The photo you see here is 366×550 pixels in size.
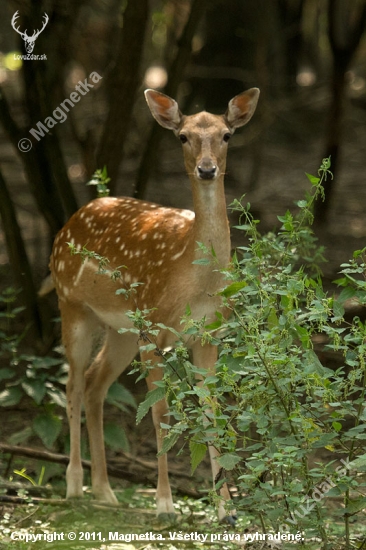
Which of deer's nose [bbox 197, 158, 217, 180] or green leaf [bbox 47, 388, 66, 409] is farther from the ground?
deer's nose [bbox 197, 158, 217, 180]

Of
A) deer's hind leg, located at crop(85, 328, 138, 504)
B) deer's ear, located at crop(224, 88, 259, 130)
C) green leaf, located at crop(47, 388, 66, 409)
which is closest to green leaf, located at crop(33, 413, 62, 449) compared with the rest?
green leaf, located at crop(47, 388, 66, 409)

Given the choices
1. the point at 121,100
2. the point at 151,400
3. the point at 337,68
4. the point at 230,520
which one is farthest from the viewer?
the point at 337,68

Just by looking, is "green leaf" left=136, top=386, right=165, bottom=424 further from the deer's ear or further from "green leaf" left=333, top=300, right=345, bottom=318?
the deer's ear

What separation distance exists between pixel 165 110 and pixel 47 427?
6.90 feet

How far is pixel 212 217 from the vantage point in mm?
5551

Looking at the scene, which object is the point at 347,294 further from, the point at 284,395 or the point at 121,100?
the point at 121,100

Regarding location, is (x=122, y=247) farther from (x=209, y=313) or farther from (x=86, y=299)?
(x=209, y=313)

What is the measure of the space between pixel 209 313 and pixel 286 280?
→ 121cm

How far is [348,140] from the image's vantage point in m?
15.9

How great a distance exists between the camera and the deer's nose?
5.32 meters

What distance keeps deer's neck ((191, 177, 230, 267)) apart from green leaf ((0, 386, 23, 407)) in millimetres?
1746

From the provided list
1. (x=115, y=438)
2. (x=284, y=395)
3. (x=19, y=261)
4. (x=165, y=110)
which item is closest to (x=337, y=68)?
(x=19, y=261)

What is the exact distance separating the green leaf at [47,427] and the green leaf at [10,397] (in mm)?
178

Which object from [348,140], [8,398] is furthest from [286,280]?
[348,140]
